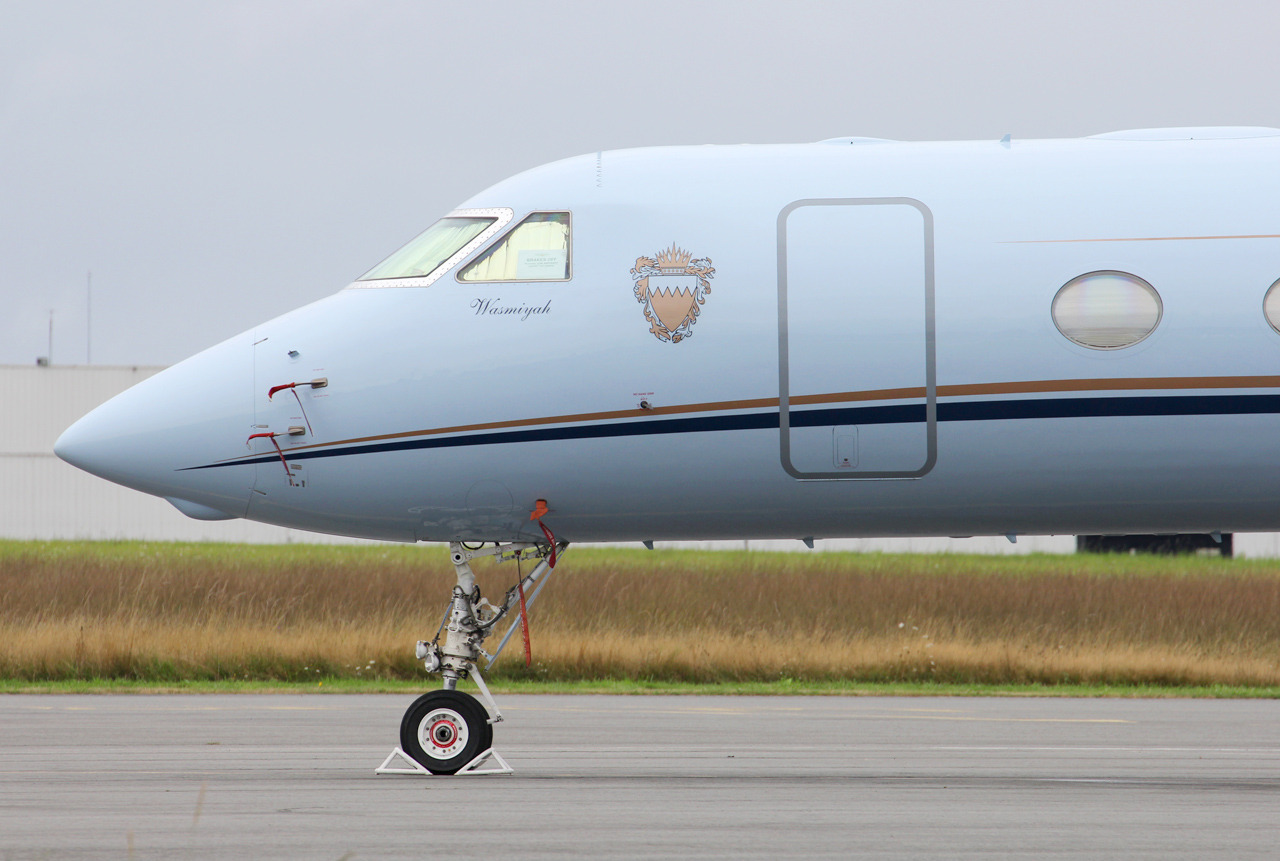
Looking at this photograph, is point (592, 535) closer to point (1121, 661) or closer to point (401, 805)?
point (401, 805)

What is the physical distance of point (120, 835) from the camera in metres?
7.84

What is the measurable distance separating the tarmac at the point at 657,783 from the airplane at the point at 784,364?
4.89 feet

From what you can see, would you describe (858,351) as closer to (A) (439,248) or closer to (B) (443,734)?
(A) (439,248)

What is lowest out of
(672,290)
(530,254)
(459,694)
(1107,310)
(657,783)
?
(657,783)

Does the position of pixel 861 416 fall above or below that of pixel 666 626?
above

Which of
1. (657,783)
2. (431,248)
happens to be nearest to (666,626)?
(657,783)

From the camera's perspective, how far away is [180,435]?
8.57 metres

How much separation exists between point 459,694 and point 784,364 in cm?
327

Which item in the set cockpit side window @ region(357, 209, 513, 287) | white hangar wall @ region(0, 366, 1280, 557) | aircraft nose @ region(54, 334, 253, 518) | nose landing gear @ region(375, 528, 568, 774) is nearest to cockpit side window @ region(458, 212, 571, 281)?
cockpit side window @ region(357, 209, 513, 287)

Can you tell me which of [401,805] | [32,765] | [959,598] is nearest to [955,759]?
[401,805]

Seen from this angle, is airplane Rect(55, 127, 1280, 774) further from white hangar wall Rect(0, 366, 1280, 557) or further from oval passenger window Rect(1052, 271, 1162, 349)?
white hangar wall Rect(0, 366, 1280, 557)

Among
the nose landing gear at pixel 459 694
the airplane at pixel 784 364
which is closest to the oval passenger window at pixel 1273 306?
the airplane at pixel 784 364

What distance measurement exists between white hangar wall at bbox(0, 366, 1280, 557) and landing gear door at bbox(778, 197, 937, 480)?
1279 inches

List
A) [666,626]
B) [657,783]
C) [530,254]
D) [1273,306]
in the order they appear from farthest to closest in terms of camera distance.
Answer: [666,626]
[657,783]
[530,254]
[1273,306]
